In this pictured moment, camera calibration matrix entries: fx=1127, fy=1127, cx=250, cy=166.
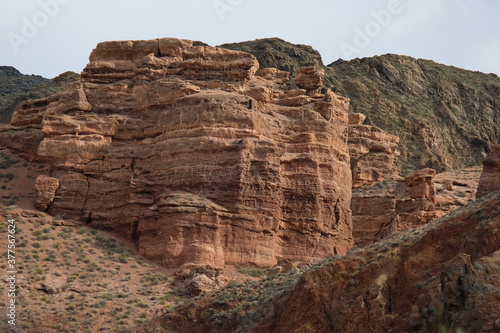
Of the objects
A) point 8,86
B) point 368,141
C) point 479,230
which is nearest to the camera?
point 479,230

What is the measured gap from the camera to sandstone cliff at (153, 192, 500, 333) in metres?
27.6

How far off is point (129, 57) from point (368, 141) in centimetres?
1705

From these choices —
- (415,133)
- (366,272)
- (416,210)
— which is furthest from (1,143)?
(415,133)

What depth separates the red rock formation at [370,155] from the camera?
216 feet

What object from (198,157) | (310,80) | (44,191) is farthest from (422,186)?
(44,191)

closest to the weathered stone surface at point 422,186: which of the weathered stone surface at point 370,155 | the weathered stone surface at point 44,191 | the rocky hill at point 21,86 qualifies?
the weathered stone surface at point 370,155

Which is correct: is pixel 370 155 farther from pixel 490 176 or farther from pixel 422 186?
pixel 490 176

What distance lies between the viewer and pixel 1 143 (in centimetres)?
5759

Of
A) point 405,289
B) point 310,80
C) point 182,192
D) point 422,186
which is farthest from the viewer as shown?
point 422,186

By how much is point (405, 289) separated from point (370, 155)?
119ft

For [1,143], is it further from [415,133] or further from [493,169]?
[415,133]

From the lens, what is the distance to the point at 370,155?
67188 millimetres

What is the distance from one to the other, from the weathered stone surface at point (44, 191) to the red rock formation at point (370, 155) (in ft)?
64.5

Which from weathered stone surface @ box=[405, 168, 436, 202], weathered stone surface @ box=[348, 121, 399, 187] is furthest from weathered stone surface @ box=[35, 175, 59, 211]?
weathered stone surface @ box=[348, 121, 399, 187]
